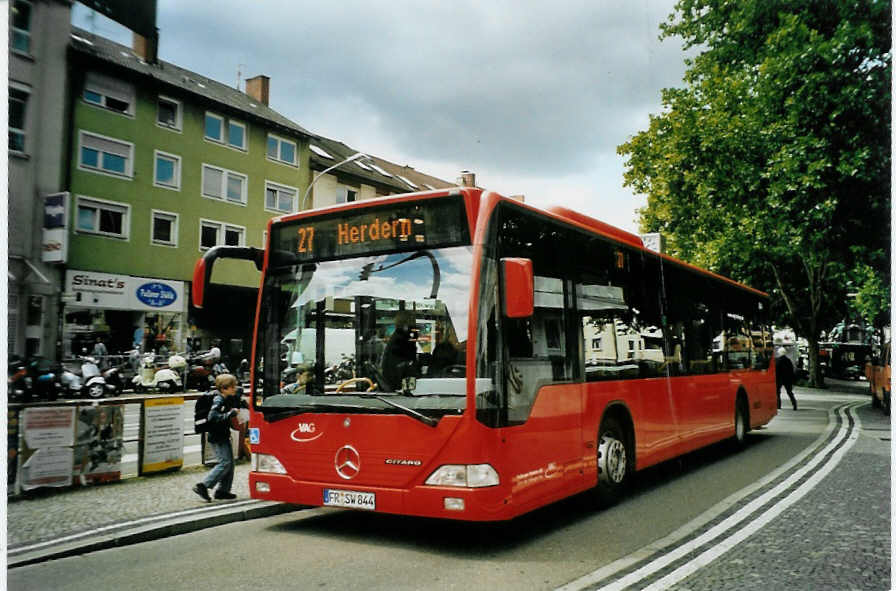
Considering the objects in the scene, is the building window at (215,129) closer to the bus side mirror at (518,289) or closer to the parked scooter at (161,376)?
the parked scooter at (161,376)

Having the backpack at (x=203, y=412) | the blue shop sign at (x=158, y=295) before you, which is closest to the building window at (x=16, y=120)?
the backpack at (x=203, y=412)

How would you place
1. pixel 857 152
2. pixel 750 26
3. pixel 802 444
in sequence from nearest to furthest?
pixel 857 152
pixel 802 444
pixel 750 26

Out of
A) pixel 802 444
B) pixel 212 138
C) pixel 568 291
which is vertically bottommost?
pixel 802 444

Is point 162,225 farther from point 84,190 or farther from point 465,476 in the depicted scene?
point 465,476

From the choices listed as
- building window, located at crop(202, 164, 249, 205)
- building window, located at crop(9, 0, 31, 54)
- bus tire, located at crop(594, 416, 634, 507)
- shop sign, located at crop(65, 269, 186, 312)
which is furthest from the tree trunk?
building window, located at crop(9, 0, 31, 54)

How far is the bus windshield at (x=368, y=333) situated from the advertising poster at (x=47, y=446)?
9.46 feet

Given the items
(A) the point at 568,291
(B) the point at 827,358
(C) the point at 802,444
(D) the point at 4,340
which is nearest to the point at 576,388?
(A) the point at 568,291

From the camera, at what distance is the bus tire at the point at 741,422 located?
12586 millimetres

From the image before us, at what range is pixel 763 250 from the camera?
23641 millimetres

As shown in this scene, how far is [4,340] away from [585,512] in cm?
537

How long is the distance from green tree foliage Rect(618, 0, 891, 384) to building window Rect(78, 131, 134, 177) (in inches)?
281

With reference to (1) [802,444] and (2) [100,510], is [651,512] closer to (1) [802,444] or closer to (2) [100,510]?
(2) [100,510]

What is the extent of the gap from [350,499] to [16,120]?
3.72 metres

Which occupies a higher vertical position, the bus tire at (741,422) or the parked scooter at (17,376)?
the parked scooter at (17,376)
